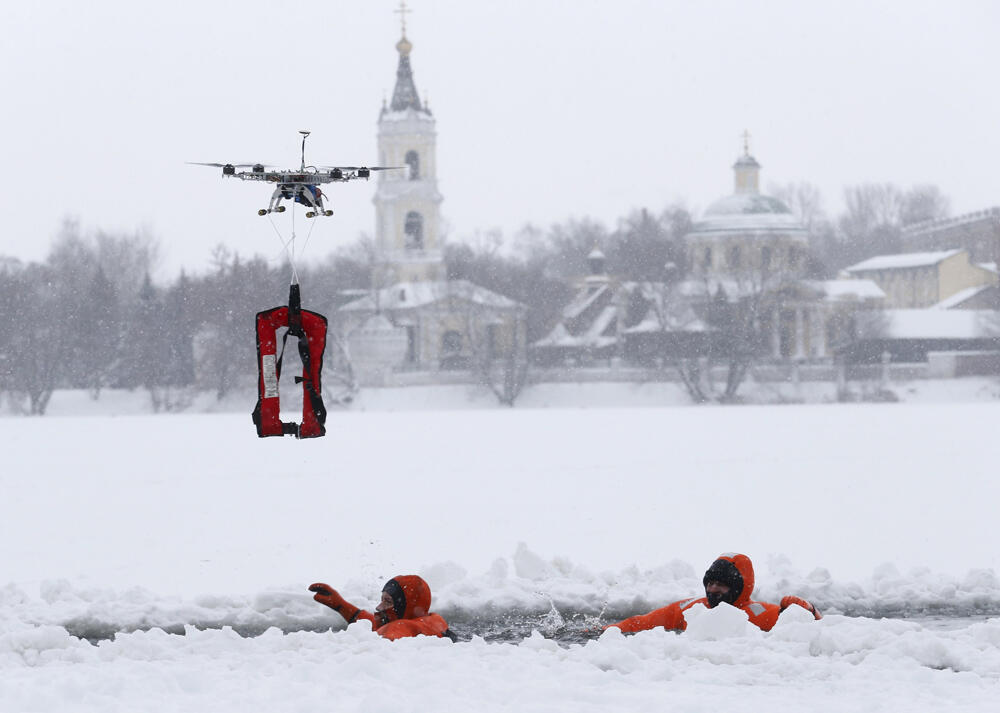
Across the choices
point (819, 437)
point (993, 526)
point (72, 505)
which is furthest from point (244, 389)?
point (993, 526)

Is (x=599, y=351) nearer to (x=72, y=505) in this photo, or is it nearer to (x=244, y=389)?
(x=244, y=389)

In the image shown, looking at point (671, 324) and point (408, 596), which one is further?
point (671, 324)

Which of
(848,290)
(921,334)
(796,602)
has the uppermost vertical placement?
(848,290)

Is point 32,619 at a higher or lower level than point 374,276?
lower

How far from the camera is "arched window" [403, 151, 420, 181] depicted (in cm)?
8469

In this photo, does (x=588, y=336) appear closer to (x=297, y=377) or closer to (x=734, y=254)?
(x=734, y=254)

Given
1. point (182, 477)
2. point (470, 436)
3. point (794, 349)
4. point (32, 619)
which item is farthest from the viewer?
point (794, 349)

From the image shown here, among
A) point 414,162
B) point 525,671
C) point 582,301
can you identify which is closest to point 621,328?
point 582,301

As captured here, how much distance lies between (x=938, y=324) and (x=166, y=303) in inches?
1632

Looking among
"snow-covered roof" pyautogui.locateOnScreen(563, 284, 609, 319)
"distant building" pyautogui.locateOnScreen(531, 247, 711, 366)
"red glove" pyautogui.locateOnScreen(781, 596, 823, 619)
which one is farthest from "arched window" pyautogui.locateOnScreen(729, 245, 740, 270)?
"red glove" pyautogui.locateOnScreen(781, 596, 823, 619)

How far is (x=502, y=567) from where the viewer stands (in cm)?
1306

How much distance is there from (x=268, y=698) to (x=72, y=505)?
14835mm

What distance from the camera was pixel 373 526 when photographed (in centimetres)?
Result: 1898

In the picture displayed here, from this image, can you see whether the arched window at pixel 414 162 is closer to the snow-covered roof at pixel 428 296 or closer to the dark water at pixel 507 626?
the snow-covered roof at pixel 428 296
